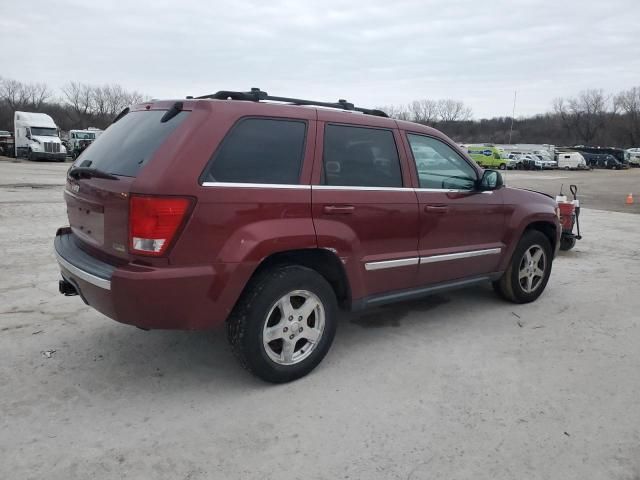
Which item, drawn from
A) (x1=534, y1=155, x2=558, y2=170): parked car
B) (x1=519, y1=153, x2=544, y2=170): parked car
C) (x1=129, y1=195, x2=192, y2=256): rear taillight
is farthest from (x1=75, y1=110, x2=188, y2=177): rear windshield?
(x1=534, y1=155, x2=558, y2=170): parked car

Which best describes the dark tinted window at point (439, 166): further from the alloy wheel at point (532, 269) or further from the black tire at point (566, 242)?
the black tire at point (566, 242)

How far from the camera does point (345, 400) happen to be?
122 inches

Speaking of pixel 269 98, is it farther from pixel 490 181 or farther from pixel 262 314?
pixel 490 181

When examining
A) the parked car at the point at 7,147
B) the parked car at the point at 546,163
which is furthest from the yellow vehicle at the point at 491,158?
the parked car at the point at 7,147

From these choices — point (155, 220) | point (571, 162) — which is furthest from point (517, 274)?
point (571, 162)

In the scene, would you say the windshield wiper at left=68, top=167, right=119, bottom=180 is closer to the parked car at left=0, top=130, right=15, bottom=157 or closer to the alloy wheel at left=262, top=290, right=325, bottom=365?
the alloy wheel at left=262, top=290, right=325, bottom=365

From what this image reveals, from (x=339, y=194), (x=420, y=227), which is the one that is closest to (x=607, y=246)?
(x=420, y=227)

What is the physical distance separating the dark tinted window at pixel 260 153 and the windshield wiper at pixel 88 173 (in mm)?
665

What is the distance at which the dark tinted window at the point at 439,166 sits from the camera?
403 cm

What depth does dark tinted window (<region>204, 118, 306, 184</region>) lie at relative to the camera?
116 inches

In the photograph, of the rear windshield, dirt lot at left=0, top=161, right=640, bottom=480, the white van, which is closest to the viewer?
dirt lot at left=0, top=161, right=640, bottom=480

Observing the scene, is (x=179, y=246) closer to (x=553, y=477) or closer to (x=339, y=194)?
(x=339, y=194)

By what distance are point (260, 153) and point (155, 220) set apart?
0.79m

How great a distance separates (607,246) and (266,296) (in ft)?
24.7
